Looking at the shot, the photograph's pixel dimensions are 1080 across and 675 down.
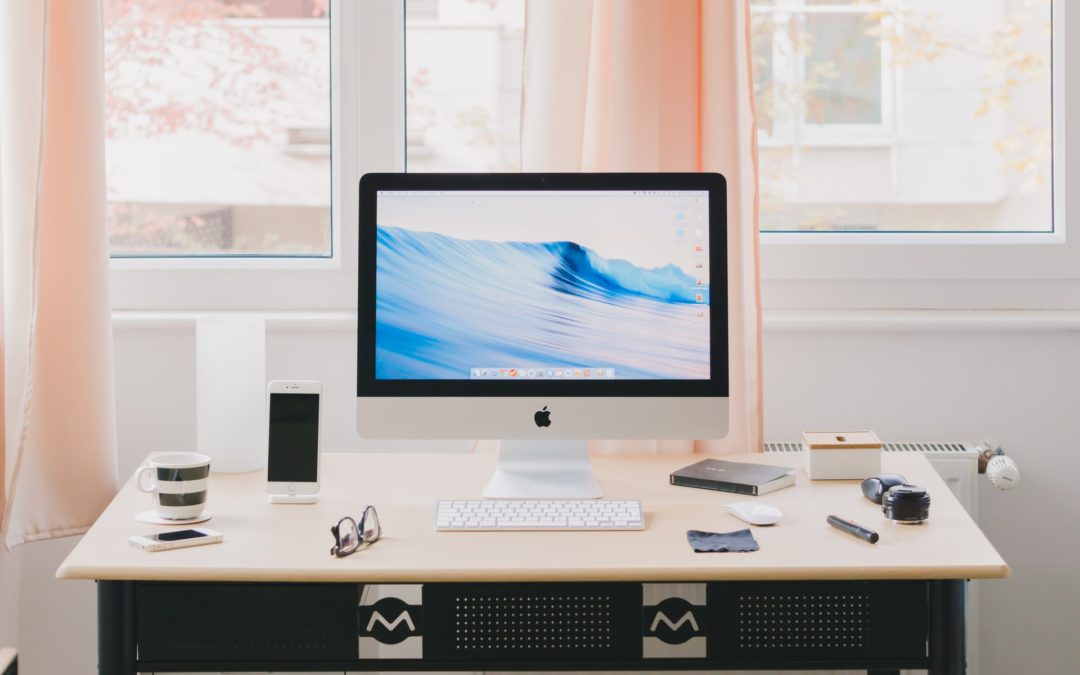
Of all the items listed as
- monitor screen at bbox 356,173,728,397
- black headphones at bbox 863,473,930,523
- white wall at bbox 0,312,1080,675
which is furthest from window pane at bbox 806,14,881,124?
black headphones at bbox 863,473,930,523

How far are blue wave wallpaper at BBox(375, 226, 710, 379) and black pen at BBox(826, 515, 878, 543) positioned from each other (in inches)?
11.6

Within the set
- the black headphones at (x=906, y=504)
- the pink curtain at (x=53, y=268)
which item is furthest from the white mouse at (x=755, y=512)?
the pink curtain at (x=53, y=268)

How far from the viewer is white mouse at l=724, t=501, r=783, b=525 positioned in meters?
1.48

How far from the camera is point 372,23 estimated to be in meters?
2.15

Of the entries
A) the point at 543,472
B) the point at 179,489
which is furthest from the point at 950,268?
the point at 179,489

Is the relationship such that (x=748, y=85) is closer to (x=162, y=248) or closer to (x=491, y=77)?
(x=491, y=77)

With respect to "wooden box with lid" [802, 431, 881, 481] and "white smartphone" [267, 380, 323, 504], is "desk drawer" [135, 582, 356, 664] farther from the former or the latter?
"wooden box with lid" [802, 431, 881, 481]

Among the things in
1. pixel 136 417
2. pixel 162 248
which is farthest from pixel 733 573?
pixel 162 248

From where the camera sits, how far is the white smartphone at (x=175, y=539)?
138 cm

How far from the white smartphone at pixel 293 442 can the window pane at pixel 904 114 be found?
109 cm

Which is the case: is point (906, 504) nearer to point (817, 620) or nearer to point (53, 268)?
point (817, 620)

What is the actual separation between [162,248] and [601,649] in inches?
54.3

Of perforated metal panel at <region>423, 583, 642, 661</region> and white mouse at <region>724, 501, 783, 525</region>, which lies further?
white mouse at <region>724, 501, 783, 525</region>

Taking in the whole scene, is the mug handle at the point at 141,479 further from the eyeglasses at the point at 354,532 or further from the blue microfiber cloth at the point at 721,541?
the blue microfiber cloth at the point at 721,541
